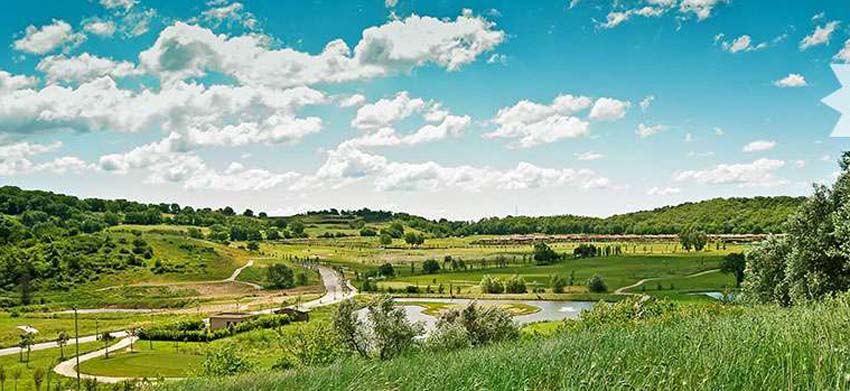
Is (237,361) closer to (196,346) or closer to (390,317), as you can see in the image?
(390,317)

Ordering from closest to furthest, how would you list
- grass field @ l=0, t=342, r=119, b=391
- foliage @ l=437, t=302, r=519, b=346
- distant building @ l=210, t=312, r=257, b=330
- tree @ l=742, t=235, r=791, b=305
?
tree @ l=742, t=235, r=791, b=305, foliage @ l=437, t=302, r=519, b=346, grass field @ l=0, t=342, r=119, b=391, distant building @ l=210, t=312, r=257, b=330

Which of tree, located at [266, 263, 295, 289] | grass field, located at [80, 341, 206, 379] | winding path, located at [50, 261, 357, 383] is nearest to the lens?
winding path, located at [50, 261, 357, 383]

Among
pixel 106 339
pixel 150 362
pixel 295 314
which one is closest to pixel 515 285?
pixel 295 314

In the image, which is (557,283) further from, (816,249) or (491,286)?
(816,249)

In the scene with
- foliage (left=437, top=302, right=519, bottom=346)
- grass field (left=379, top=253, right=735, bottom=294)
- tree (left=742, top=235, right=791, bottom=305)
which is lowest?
grass field (left=379, top=253, right=735, bottom=294)

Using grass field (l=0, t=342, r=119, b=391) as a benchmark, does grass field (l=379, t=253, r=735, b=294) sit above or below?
above

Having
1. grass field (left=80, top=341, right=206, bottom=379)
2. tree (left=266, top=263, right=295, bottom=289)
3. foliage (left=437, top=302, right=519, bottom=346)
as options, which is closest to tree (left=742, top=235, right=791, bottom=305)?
foliage (left=437, top=302, right=519, bottom=346)

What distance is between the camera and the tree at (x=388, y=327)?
6594 centimetres

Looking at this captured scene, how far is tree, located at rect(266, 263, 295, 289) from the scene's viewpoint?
191 metres

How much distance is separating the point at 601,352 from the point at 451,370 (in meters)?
1.81

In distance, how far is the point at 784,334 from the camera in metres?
7.59

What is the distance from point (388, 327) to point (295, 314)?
235 ft

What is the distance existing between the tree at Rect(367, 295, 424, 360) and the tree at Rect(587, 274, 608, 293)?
309 feet

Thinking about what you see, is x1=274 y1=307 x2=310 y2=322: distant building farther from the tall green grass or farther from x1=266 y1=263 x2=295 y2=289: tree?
the tall green grass
